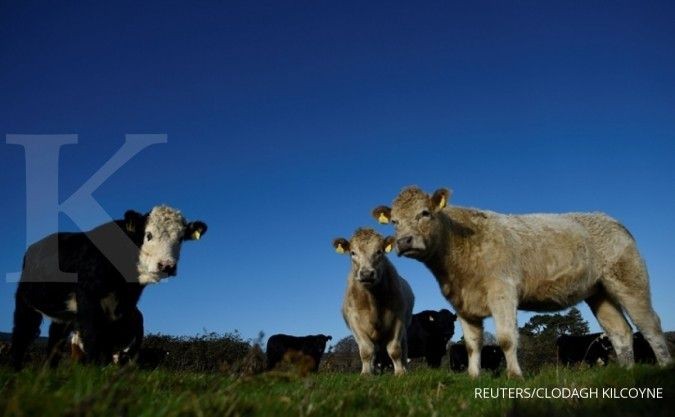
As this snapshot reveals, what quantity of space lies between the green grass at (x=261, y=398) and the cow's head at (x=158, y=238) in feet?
12.9

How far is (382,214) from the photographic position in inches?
416

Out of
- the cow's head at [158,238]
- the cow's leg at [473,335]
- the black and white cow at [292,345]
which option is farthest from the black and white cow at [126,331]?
the black and white cow at [292,345]

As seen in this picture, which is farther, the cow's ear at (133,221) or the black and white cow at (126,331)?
the cow's ear at (133,221)

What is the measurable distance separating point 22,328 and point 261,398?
7475 millimetres

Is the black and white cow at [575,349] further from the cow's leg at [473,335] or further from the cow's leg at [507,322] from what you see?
the cow's leg at [507,322]

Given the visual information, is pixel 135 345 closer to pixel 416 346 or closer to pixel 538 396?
pixel 538 396

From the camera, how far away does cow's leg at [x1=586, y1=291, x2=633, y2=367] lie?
33.1 ft

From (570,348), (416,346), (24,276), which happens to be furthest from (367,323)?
(570,348)

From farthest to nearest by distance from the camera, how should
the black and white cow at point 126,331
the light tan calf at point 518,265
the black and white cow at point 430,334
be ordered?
the black and white cow at point 430,334
the light tan calf at point 518,265
the black and white cow at point 126,331

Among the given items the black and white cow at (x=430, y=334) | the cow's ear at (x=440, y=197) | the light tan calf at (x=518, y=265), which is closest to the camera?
the light tan calf at (x=518, y=265)

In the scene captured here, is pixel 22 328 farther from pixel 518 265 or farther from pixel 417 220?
pixel 518 265

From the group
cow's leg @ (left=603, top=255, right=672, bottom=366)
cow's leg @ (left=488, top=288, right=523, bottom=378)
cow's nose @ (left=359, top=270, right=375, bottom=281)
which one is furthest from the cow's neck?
cow's leg @ (left=603, top=255, right=672, bottom=366)

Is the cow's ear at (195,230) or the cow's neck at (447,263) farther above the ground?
the cow's ear at (195,230)

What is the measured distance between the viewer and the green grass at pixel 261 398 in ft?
6.93
